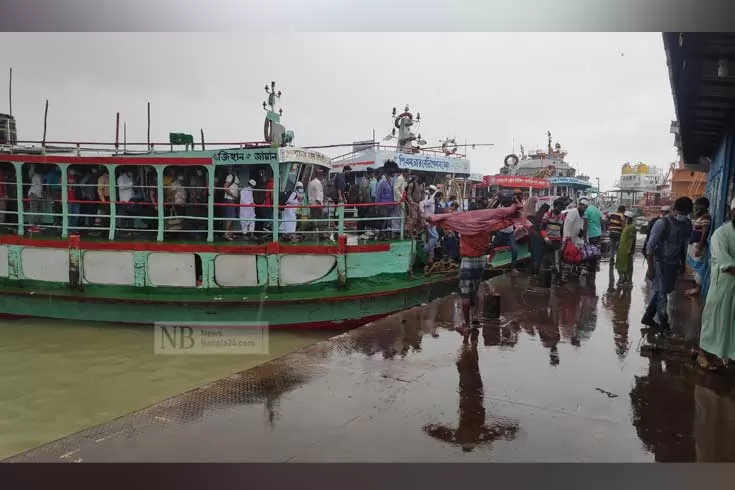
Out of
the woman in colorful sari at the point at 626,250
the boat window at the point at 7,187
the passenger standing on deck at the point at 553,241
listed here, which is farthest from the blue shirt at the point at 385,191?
the boat window at the point at 7,187

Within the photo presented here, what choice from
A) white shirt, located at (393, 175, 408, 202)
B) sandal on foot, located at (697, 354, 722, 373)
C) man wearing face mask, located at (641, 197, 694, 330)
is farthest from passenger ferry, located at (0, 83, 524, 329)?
sandal on foot, located at (697, 354, 722, 373)

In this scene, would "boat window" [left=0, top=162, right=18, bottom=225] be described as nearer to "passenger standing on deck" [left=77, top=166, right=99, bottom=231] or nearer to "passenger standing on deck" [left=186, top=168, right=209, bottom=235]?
"passenger standing on deck" [left=77, top=166, right=99, bottom=231]

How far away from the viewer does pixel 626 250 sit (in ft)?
29.0

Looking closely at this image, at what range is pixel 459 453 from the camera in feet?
10.0

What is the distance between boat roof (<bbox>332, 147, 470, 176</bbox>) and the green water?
32.0ft

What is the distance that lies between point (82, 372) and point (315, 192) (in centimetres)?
467

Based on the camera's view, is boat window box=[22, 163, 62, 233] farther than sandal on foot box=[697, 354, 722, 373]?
Yes

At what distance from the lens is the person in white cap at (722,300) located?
4059mm

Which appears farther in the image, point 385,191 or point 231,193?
point 385,191

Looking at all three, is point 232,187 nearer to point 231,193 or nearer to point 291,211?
point 231,193

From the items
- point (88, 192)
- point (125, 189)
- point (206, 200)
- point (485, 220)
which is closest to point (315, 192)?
point (206, 200)

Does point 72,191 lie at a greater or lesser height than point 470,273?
greater

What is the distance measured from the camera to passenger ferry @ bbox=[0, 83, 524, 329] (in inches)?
331

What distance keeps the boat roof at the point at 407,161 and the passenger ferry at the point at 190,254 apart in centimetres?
739
